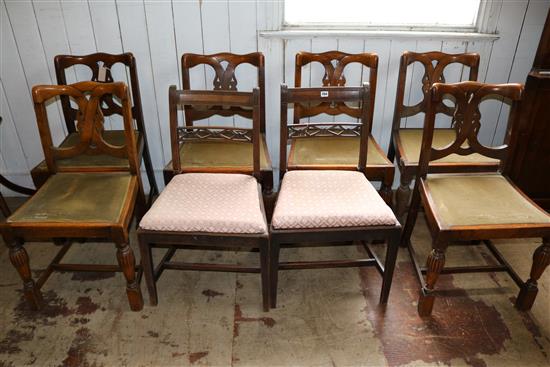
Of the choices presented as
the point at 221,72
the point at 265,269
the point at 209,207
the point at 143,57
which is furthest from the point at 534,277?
the point at 143,57

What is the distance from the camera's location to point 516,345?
165 cm

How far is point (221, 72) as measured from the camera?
2.25 m

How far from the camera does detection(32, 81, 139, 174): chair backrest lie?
1.70 meters

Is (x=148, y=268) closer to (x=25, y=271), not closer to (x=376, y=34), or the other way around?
(x=25, y=271)

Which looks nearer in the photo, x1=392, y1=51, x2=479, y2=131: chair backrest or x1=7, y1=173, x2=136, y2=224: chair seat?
x1=7, y1=173, x2=136, y2=224: chair seat

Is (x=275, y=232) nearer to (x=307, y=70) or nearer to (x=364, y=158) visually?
(x=364, y=158)

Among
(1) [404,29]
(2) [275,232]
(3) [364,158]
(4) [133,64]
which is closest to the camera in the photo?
(2) [275,232]

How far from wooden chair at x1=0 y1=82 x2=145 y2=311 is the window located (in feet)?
4.04

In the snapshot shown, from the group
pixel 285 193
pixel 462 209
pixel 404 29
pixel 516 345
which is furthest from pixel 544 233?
pixel 404 29

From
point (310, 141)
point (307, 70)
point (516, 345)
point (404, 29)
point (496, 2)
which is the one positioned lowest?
point (516, 345)

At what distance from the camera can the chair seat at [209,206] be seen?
1.58 meters

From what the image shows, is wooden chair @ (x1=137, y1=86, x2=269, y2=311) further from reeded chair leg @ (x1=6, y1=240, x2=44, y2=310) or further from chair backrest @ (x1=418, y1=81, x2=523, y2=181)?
chair backrest @ (x1=418, y1=81, x2=523, y2=181)

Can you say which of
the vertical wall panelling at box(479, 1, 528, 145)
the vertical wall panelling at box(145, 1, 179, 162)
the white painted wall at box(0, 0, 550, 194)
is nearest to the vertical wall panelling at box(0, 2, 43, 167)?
the white painted wall at box(0, 0, 550, 194)

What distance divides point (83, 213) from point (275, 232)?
805 millimetres
